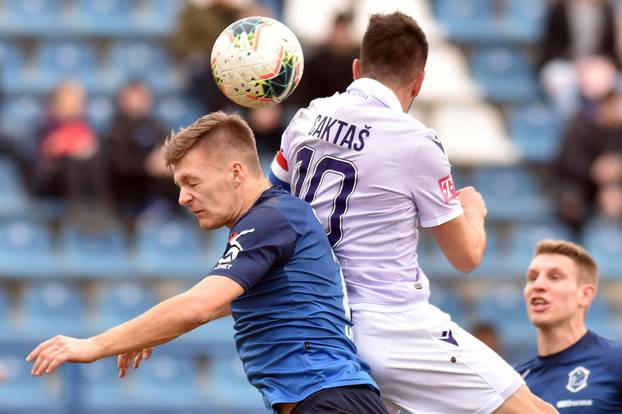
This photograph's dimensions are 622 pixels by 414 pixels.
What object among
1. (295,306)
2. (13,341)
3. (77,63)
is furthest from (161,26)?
(295,306)

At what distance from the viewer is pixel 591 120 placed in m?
12.2

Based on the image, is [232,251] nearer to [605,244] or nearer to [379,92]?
[379,92]

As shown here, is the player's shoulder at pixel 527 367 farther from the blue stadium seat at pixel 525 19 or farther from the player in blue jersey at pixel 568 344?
the blue stadium seat at pixel 525 19

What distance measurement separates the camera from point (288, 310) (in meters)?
4.94

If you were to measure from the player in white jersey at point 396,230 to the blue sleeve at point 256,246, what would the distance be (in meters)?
0.46

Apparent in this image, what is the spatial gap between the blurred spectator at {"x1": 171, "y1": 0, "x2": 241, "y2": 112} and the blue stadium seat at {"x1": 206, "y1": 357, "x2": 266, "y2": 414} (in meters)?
2.58

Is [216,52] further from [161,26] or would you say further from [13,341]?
[161,26]

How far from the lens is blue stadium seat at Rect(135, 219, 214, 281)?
37.7 feet

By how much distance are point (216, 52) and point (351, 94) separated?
0.61m

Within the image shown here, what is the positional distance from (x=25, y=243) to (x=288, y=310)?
23.6 ft

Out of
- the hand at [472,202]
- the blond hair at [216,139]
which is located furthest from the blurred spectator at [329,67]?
the blond hair at [216,139]

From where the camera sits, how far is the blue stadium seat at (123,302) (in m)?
11.2

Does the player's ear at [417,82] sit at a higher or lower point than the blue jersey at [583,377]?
higher

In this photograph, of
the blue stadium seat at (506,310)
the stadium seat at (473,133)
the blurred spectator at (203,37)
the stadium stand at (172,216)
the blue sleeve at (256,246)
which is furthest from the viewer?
the stadium seat at (473,133)
